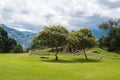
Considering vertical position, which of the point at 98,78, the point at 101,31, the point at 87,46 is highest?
the point at 101,31

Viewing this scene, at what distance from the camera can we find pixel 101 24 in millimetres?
149250

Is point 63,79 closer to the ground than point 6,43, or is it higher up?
closer to the ground

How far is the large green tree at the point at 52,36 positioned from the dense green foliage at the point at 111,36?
60212 millimetres

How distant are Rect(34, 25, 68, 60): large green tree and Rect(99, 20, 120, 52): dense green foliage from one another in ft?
198

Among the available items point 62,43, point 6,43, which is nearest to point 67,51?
point 6,43

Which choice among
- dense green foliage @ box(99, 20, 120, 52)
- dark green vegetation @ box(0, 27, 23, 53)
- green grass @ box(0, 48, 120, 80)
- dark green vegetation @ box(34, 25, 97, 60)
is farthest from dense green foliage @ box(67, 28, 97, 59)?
dark green vegetation @ box(0, 27, 23, 53)

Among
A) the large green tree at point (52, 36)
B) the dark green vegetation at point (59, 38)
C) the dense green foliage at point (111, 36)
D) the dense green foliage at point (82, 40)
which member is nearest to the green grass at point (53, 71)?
the large green tree at point (52, 36)

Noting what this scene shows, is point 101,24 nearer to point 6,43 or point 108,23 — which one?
point 108,23

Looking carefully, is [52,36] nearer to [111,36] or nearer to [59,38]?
[59,38]

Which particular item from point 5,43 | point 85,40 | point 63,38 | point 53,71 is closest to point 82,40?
point 85,40

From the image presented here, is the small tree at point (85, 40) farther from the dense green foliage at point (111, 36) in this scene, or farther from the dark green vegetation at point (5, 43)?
the dark green vegetation at point (5, 43)

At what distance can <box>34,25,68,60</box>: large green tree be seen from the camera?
70625 millimetres

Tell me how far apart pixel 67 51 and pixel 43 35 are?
148ft

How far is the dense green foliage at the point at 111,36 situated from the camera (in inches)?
5049
